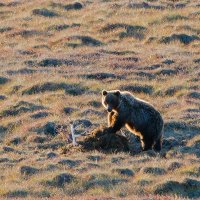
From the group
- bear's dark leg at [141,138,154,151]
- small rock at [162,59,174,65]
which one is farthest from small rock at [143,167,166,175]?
small rock at [162,59,174,65]

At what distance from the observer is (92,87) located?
104 feet

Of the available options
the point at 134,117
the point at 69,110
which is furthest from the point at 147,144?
the point at 69,110

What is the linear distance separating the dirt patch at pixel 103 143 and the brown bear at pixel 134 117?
212 mm

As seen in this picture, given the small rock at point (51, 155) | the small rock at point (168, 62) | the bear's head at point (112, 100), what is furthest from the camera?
the small rock at point (168, 62)

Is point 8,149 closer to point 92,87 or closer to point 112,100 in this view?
point 112,100

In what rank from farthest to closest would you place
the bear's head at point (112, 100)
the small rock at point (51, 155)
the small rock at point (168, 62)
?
the small rock at point (168, 62) < the bear's head at point (112, 100) < the small rock at point (51, 155)

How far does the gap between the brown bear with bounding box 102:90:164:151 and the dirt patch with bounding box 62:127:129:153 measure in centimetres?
21

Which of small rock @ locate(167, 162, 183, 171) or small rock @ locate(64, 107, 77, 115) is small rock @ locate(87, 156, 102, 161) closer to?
small rock @ locate(167, 162, 183, 171)

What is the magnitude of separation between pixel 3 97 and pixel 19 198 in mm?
11359

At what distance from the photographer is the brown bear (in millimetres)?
23656

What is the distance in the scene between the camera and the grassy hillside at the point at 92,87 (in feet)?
69.4

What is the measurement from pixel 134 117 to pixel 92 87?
7828mm

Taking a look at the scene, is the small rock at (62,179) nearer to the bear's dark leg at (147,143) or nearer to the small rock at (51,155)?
the small rock at (51,155)

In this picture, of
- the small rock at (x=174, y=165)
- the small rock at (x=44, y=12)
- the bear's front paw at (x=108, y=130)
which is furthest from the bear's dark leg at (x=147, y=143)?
the small rock at (x=44, y=12)
